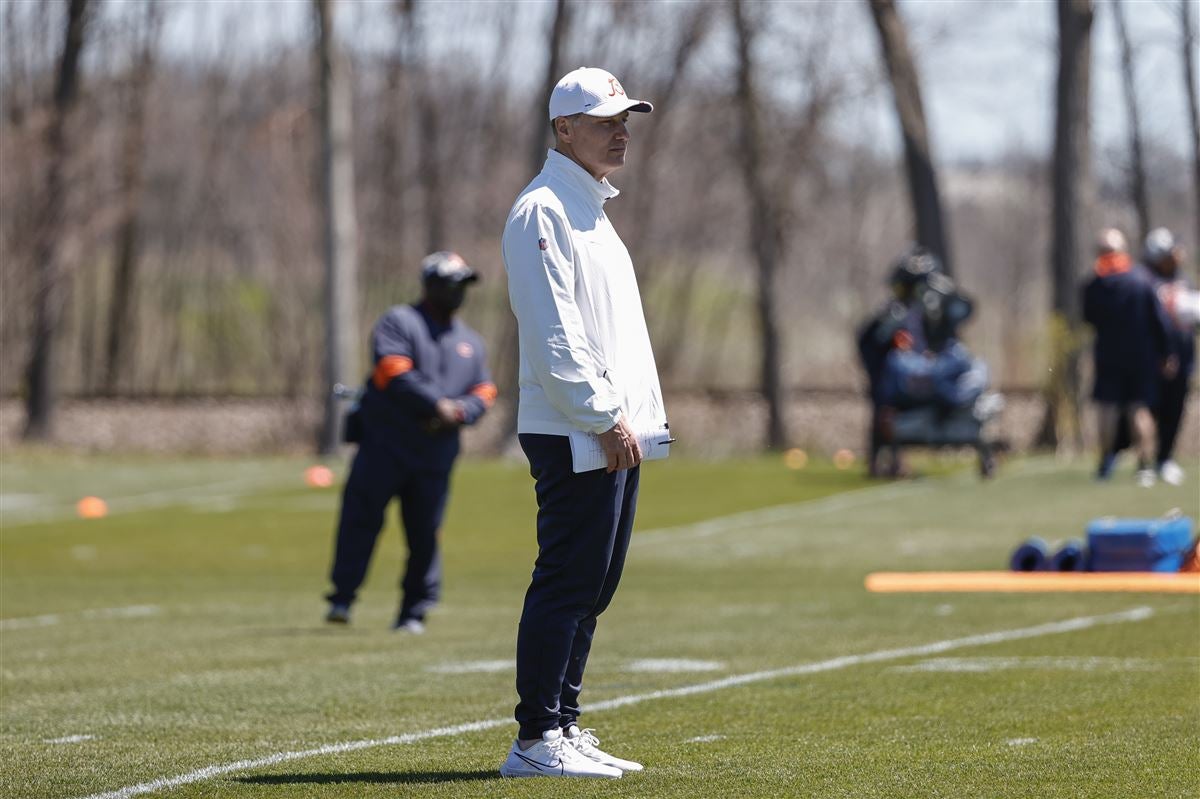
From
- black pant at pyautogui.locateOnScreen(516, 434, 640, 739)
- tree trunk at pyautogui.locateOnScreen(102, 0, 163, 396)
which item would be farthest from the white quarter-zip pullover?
tree trunk at pyautogui.locateOnScreen(102, 0, 163, 396)

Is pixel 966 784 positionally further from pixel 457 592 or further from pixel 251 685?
pixel 457 592

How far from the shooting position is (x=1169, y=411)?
21047 mm

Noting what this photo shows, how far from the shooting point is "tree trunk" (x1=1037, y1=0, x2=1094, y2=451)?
1168 inches

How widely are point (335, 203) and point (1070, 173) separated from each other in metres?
10.7

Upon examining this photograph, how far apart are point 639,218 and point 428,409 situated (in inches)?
1283

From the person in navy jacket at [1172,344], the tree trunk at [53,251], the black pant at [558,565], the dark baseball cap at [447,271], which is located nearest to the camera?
the black pant at [558,565]

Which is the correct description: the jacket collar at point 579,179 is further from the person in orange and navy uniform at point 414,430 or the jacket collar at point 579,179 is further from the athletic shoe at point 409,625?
the athletic shoe at point 409,625

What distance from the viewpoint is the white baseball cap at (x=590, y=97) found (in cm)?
660

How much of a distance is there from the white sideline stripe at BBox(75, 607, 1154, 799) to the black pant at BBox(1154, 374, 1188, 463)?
907cm

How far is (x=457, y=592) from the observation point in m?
15.6

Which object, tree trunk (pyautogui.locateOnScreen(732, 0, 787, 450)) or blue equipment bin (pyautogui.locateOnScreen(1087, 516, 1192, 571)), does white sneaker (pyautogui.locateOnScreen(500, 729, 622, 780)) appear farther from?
tree trunk (pyautogui.locateOnScreen(732, 0, 787, 450))

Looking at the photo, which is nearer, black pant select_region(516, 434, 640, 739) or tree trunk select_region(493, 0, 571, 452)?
black pant select_region(516, 434, 640, 739)

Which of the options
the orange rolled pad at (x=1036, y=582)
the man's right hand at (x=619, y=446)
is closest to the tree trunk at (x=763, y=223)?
the orange rolled pad at (x=1036, y=582)

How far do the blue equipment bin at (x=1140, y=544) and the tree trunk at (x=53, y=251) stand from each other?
25717 mm
